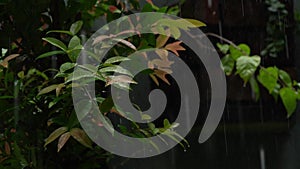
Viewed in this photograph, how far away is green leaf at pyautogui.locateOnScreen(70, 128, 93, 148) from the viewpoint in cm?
77

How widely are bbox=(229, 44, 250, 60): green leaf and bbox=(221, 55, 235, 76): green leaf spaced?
0.09 feet

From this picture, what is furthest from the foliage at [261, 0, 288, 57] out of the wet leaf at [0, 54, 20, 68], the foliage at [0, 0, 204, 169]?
the wet leaf at [0, 54, 20, 68]

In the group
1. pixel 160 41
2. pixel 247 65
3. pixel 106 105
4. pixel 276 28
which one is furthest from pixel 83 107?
pixel 276 28

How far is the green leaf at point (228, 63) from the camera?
1188mm

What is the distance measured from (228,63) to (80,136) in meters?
0.57

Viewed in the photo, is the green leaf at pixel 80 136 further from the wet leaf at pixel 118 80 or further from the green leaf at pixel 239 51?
the green leaf at pixel 239 51

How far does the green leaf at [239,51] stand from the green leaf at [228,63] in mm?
27

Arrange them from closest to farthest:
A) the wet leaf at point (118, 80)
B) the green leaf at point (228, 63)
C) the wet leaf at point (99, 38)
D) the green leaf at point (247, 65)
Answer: the wet leaf at point (118, 80) < the wet leaf at point (99, 38) < the green leaf at point (247, 65) < the green leaf at point (228, 63)

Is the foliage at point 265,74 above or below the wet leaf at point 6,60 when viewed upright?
below

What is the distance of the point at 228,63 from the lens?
1195mm

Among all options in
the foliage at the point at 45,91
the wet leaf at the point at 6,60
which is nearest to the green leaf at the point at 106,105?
the foliage at the point at 45,91

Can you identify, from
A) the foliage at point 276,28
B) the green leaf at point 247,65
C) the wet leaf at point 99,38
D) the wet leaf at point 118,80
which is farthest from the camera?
the foliage at point 276,28

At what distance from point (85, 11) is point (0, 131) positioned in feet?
1.09

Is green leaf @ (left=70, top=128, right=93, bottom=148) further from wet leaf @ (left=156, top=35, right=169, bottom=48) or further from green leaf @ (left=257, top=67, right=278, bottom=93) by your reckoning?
green leaf @ (left=257, top=67, right=278, bottom=93)
